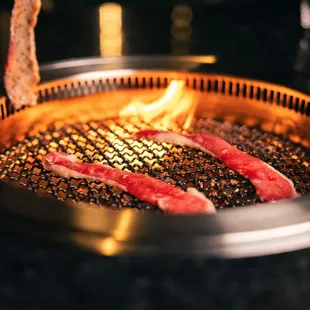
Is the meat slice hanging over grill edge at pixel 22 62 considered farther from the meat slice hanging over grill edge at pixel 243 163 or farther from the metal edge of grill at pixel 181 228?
the metal edge of grill at pixel 181 228

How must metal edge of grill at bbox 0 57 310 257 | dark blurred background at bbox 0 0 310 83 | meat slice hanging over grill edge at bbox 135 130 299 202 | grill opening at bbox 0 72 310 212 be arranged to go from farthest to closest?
dark blurred background at bbox 0 0 310 83 → grill opening at bbox 0 72 310 212 → meat slice hanging over grill edge at bbox 135 130 299 202 → metal edge of grill at bbox 0 57 310 257

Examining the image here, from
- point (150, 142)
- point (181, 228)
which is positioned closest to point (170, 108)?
point (150, 142)

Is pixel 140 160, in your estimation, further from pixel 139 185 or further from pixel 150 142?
pixel 139 185

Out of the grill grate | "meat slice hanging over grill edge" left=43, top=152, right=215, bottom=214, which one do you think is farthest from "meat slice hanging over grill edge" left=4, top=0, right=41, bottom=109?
"meat slice hanging over grill edge" left=43, top=152, right=215, bottom=214

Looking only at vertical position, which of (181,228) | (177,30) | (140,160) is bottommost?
(140,160)

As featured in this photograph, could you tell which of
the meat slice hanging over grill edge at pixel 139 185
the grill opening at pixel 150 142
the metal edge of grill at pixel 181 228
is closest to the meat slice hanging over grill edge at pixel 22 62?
the grill opening at pixel 150 142

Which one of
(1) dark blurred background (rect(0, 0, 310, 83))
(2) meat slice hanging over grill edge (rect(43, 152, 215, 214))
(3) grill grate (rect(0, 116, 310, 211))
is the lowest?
(3) grill grate (rect(0, 116, 310, 211))

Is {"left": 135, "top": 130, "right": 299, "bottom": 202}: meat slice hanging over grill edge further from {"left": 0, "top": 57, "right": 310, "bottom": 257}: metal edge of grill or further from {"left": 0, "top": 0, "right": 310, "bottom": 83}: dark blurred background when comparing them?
{"left": 0, "top": 0, "right": 310, "bottom": 83}: dark blurred background
